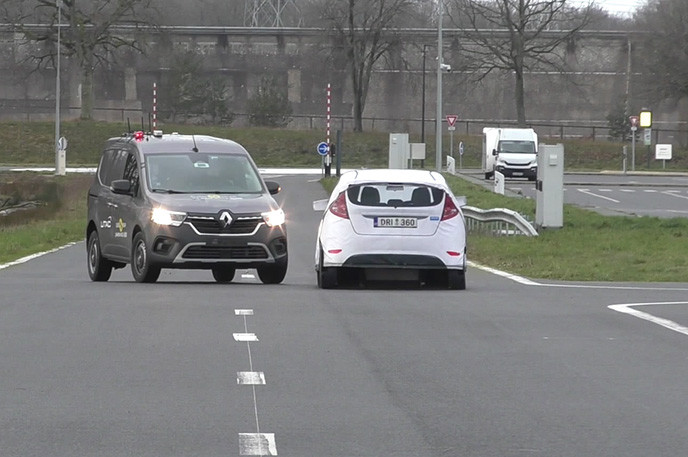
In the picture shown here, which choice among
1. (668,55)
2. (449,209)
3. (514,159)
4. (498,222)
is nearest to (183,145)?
(449,209)

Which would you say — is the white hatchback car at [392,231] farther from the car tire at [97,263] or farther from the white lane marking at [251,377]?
the white lane marking at [251,377]

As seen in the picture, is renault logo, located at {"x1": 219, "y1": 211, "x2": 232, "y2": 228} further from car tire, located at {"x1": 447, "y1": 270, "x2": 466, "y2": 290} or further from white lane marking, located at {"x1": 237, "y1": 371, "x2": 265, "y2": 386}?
white lane marking, located at {"x1": 237, "y1": 371, "x2": 265, "y2": 386}

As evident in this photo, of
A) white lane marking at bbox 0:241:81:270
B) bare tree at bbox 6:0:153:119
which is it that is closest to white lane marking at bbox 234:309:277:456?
white lane marking at bbox 0:241:81:270

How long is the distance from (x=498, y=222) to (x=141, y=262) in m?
13.8

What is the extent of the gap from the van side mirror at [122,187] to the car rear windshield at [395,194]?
124 inches

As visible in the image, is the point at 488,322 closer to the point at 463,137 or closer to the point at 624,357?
the point at 624,357

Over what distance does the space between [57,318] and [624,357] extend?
536cm

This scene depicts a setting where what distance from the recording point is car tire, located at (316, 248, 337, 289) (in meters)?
17.6

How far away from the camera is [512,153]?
65.8 metres

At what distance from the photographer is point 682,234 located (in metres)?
29.9

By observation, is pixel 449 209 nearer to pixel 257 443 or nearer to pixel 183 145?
pixel 183 145

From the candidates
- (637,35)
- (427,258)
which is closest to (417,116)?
(637,35)

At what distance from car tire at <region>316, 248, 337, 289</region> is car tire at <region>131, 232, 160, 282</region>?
2.14m

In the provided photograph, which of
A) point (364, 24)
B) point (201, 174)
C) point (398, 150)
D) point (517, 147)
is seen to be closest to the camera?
point (201, 174)
